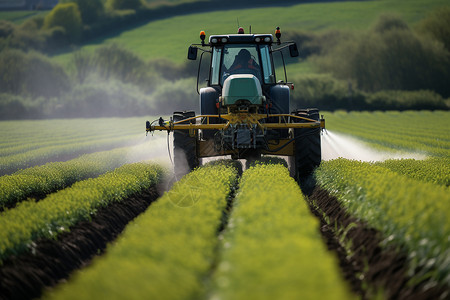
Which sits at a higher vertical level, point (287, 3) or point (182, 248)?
point (287, 3)

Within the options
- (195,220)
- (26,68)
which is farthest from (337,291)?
(26,68)

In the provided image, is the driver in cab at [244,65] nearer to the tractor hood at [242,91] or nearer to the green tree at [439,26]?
the tractor hood at [242,91]

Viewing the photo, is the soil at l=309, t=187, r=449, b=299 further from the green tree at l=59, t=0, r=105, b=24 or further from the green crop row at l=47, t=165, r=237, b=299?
the green tree at l=59, t=0, r=105, b=24

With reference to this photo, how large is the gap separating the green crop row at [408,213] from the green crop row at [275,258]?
31.2 inches

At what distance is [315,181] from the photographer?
10.8 m

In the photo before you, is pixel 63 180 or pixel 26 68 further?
pixel 26 68

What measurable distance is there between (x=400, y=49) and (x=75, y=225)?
60.8 metres

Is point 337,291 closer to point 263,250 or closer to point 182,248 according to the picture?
point 263,250

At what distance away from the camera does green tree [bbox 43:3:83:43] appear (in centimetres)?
9081

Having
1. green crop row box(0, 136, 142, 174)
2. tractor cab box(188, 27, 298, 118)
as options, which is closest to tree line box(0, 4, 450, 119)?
green crop row box(0, 136, 142, 174)

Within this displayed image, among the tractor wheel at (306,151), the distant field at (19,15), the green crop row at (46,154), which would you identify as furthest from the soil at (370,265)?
the distant field at (19,15)

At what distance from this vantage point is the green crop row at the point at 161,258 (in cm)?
399

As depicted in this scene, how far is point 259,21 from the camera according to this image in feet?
263

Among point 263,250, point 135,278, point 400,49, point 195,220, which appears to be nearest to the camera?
point 135,278
